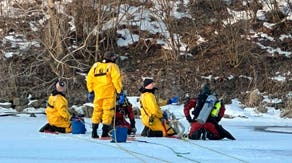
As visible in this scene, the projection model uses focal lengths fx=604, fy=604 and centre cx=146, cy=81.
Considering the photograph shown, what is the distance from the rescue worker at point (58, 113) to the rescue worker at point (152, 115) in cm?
171

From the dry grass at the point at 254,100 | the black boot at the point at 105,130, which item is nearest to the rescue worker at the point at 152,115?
the black boot at the point at 105,130

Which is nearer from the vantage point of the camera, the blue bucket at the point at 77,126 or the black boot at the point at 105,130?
the black boot at the point at 105,130

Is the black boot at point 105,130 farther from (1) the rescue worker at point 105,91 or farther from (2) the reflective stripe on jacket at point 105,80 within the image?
(2) the reflective stripe on jacket at point 105,80

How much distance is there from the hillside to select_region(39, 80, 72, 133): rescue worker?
10701mm

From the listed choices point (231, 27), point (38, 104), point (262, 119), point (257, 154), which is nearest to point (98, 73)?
point (257, 154)

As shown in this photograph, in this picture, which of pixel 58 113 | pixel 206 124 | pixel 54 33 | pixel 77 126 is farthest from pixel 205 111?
pixel 54 33

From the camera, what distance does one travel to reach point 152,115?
12.2 metres

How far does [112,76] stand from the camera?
11.3 meters

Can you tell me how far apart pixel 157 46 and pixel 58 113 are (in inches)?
702

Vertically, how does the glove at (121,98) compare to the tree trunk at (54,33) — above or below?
below

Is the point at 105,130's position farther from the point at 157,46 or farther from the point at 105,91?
the point at 157,46

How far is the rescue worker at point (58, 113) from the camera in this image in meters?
12.8

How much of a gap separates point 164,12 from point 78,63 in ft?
18.2

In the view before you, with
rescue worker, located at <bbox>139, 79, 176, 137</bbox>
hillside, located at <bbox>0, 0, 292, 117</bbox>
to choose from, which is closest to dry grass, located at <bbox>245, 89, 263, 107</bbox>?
hillside, located at <bbox>0, 0, 292, 117</bbox>
